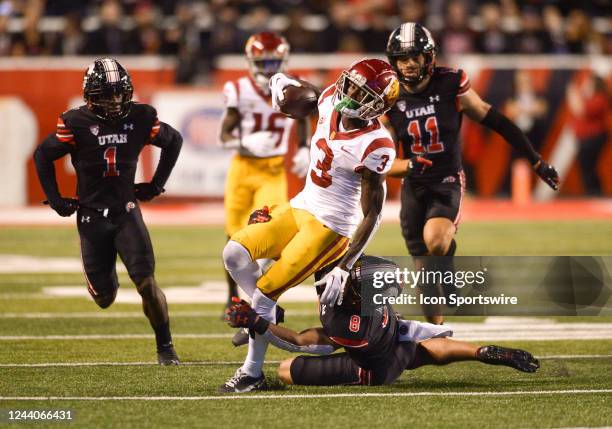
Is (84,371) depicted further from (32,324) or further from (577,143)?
Answer: (577,143)

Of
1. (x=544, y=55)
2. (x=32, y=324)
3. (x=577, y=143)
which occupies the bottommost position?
(x=32, y=324)

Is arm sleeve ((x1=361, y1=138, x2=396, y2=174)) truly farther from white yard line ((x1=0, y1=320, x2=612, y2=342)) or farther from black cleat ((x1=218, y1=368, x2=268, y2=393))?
white yard line ((x1=0, y1=320, x2=612, y2=342))

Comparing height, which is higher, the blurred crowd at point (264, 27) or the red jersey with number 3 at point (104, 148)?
the blurred crowd at point (264, 27)

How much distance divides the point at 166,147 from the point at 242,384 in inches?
64.8

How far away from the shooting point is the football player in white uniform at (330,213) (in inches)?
223

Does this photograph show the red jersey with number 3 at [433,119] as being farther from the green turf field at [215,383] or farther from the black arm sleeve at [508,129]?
the green turf field at [215,383]

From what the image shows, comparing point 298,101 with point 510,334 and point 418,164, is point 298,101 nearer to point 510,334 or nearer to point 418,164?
point 418,164

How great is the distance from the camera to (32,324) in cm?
792

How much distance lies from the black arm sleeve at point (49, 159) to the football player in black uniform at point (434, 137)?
194 cm

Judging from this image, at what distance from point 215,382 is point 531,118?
407 inches

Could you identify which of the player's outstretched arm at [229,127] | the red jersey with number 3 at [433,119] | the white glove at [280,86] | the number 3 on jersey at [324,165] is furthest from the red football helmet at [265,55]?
the number 3 on jersey at [324,165]

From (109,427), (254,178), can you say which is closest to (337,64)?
(254,178)

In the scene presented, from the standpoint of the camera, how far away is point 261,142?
27.7ft

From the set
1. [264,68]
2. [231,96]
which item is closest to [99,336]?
[231,96]
